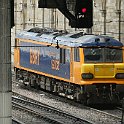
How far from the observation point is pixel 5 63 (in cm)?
1179

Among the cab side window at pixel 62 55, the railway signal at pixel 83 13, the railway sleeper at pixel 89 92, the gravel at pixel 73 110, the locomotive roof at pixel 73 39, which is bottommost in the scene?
the gravel at pixel 73 110

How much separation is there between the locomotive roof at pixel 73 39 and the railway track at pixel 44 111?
259 centimetres

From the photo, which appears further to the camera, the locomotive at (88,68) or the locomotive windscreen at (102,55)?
the locomotive windscreen at (102,55)

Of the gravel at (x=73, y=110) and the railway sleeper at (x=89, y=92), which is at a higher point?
the railway sleeper at (x=89, y=92)

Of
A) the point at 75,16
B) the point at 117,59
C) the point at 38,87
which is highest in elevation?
the point at 75,16

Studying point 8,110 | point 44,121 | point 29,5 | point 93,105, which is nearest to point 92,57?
point 93,105

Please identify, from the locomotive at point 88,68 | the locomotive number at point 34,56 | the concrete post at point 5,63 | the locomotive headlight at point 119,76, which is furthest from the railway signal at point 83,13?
the locomotive number at point 34,56

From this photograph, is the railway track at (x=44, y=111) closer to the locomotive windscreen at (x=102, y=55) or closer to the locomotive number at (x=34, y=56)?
the locomotive number at (x=34, y=56)

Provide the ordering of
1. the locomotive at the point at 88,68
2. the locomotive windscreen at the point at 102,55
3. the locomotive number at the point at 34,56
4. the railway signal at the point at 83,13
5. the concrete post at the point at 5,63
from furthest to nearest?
the locomotive number at the point at 34,56
the locomotive windscreen at the point at 102,55
the locomotive at the point at 88,68
the concrete post at the point at 5,63
the railway signal at the point at 83,13

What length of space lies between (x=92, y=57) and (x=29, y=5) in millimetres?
26361

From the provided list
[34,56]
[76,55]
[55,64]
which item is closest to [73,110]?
[76,55]

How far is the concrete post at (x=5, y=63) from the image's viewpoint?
11.5m

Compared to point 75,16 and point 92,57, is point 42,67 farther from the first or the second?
point 75,16

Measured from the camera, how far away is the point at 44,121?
20672 mm
